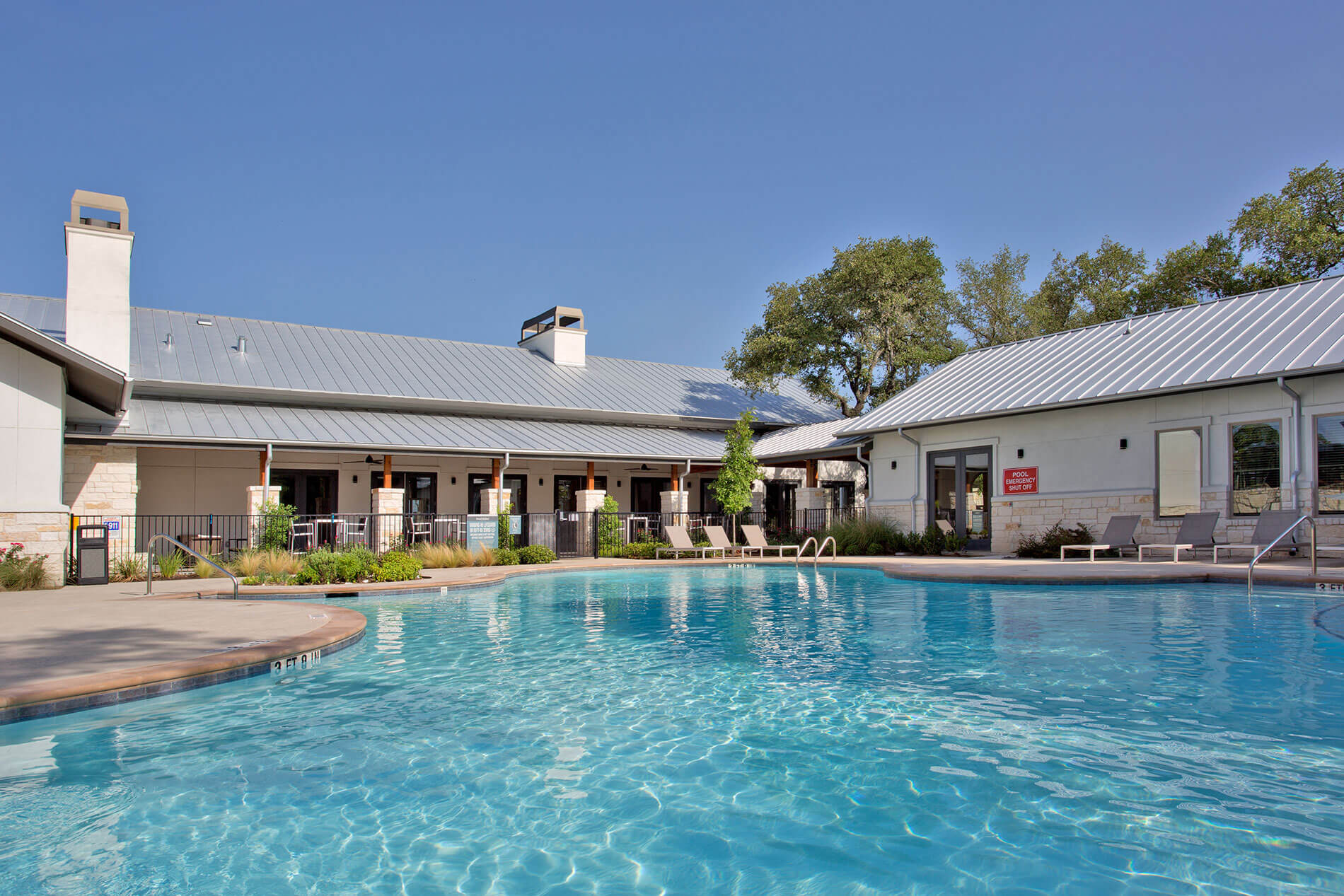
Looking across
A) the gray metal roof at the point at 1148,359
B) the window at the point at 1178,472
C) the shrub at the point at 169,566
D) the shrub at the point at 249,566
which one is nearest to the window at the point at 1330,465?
the gray metal roof at the point at 1148,359

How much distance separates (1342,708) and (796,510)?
1858cm

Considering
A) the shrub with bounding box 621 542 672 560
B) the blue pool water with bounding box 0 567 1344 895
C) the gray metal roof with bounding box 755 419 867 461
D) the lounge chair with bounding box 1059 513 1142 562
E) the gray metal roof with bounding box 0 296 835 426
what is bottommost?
the shrub with bounding box 621 542 672 560

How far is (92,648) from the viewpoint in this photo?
6.73 m

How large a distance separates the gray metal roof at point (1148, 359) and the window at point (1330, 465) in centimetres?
101

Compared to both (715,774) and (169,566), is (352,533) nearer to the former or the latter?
(169,566)

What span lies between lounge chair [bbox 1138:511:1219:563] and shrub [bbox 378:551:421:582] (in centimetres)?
1343

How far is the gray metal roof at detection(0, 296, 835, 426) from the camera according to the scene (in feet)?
66.7

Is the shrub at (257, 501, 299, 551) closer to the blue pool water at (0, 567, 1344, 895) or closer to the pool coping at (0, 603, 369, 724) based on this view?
the blue pool water at (0, 567, 1344, 895)

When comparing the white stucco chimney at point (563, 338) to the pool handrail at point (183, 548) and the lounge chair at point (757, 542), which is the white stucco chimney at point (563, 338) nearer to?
the lounge chair at point (757, 542)

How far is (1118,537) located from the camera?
15883 millimetres

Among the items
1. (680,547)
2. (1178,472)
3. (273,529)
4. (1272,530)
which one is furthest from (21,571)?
(1178,472)

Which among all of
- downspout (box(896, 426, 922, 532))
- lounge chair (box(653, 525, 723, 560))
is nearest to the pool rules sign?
downspout (box(896, 426, 922, 532))

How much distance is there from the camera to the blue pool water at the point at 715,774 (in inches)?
133

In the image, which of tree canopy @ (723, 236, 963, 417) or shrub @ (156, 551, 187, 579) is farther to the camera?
tree canopy @ (723, 236, 963, 417)
